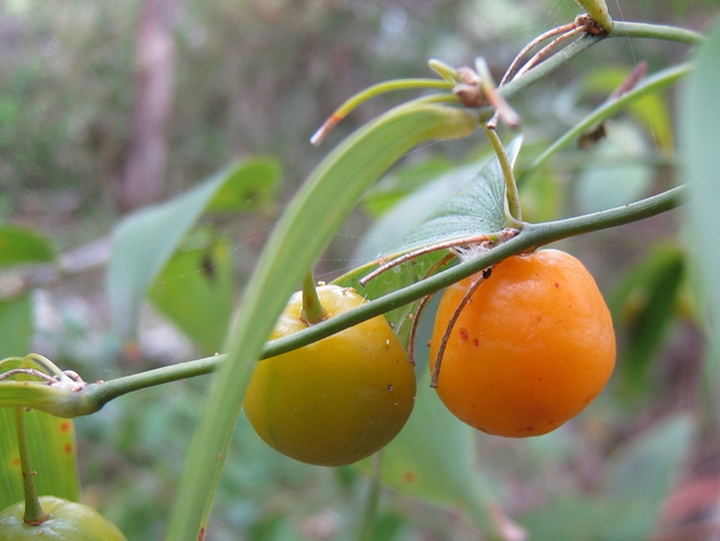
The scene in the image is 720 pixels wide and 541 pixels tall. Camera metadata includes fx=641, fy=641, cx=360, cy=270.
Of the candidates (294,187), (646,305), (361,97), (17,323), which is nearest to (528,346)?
(361,97)

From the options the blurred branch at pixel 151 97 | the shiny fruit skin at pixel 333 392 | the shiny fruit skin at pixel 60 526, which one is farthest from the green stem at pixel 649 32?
the blurred branch at pixel 151 97

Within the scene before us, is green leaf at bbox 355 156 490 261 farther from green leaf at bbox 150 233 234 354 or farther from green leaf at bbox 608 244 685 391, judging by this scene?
green leaf at bbox 608 244 685 391

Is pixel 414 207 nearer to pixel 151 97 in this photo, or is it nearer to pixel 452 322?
pixel 452 322

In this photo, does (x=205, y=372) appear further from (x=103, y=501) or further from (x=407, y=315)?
(x=103, y=501)

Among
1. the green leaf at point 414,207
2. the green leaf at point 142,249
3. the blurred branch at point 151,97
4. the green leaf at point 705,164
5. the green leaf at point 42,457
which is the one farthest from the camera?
the blurred branch at point 151,97

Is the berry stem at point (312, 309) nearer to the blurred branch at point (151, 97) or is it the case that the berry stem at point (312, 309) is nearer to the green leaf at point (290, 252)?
the green leaf at point (290, 252)

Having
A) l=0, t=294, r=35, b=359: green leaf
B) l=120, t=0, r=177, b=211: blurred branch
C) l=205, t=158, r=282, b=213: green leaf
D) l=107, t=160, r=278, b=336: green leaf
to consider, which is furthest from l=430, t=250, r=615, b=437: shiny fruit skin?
l=120, t=0, r=177, b=211: blurred branch
